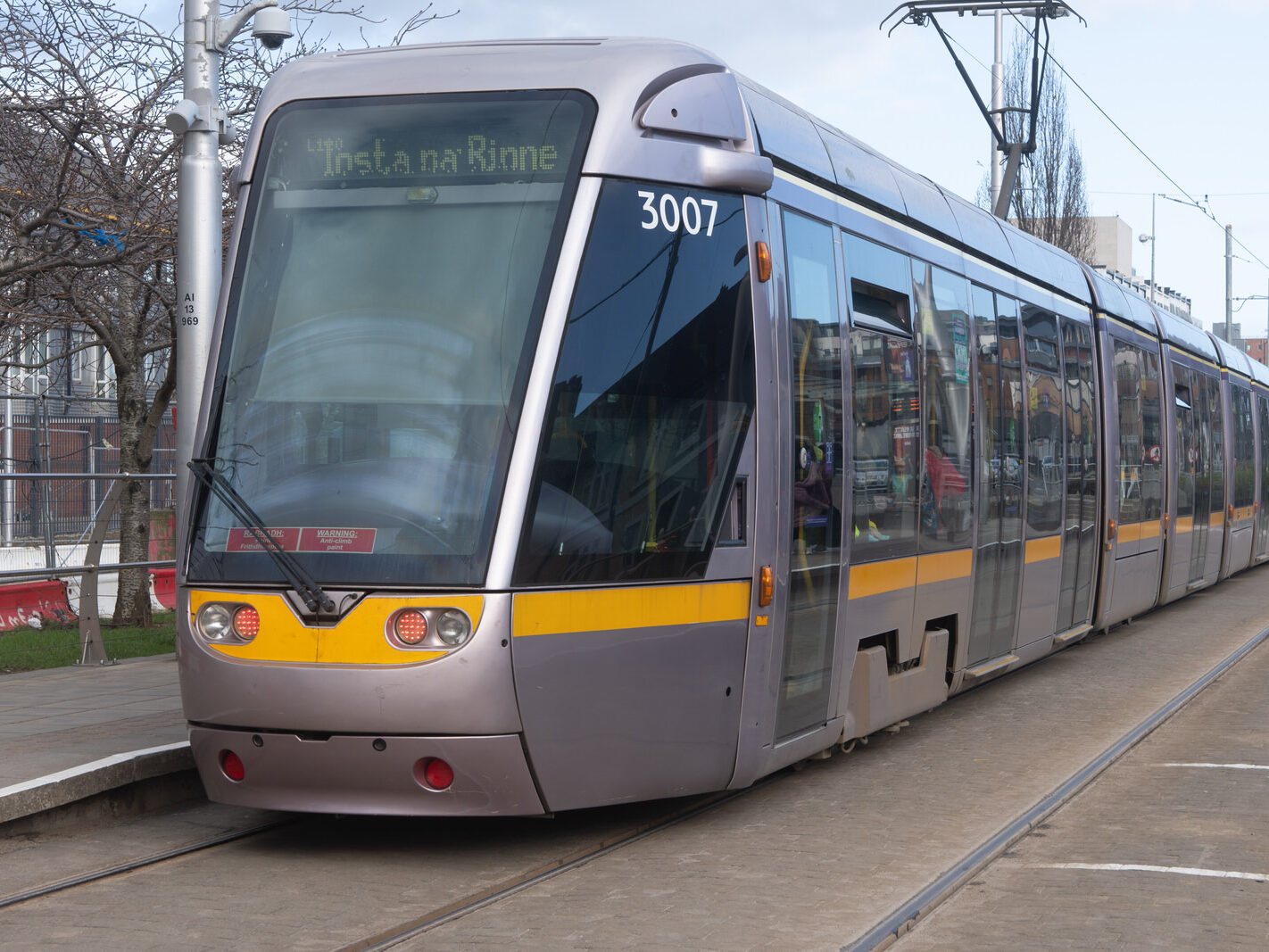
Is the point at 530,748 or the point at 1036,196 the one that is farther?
the point at 1036,196

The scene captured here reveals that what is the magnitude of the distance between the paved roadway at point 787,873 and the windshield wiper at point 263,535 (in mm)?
1074

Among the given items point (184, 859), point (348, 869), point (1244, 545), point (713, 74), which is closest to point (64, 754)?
point (184, 859)

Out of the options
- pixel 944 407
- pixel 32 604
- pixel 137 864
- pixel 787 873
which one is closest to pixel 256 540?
pixel 137 864

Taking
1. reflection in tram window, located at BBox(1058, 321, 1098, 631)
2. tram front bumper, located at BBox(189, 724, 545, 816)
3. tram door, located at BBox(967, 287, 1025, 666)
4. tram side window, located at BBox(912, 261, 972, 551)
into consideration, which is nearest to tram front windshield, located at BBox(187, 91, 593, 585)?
tram front bumper, located at BBox(189, 724, 545, 816)

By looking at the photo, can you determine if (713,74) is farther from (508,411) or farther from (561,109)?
(508,411)

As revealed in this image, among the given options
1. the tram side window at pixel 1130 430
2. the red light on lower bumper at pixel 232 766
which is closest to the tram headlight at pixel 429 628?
the red light on lower bumper at pixel 232 766

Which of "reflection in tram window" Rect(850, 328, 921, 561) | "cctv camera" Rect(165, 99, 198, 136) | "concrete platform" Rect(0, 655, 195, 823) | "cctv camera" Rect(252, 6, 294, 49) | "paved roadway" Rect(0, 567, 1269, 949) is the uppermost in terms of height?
"cctv camera" Rect(252, 6, 294, 49)

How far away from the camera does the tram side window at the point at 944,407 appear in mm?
9062

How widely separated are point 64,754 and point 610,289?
3677mm

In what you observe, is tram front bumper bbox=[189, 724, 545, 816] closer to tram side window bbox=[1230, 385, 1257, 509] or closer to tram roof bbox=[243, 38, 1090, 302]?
tram roof bbox=[243, 38, 1090, 302]

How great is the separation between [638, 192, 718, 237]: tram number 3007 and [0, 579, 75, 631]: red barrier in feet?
24.6

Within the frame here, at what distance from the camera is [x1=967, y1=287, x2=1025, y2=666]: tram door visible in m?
10.1

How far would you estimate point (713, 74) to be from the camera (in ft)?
22.9

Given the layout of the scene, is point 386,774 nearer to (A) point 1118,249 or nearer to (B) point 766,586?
(B) point 766,586
